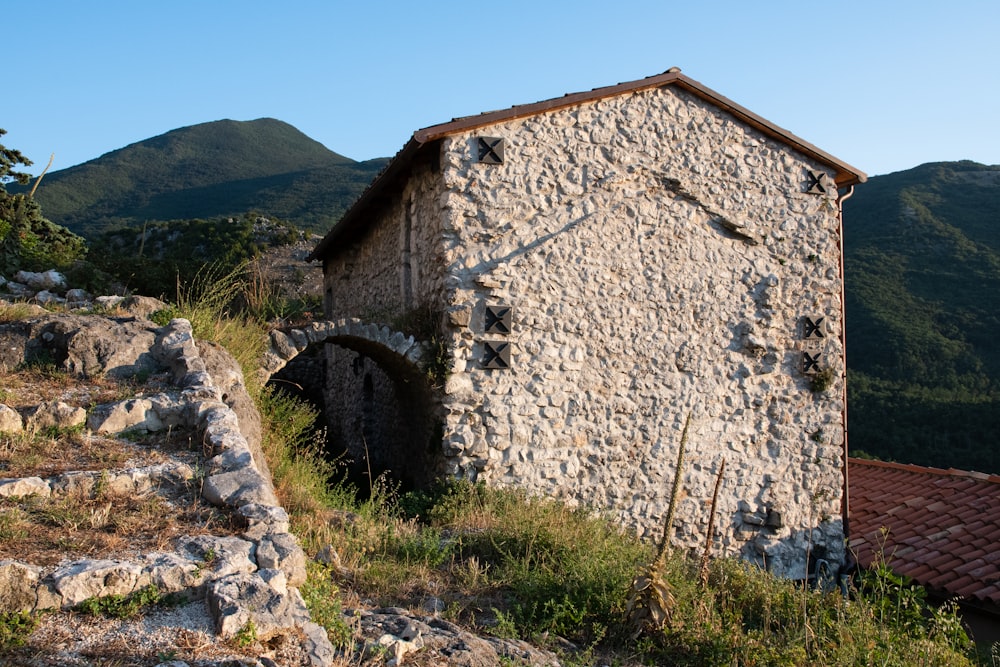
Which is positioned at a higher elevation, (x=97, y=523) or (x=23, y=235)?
(x=23, y=235)

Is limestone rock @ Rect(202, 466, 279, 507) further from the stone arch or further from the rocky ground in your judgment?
the stone arch

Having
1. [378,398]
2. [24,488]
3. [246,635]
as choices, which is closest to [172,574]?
[246,635]

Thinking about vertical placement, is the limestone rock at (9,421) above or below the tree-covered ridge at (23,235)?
below

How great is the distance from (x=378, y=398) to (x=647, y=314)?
486cm

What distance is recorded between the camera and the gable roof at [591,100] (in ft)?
28.1

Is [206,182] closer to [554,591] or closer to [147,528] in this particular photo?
[147,528]

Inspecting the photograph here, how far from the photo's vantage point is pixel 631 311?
30.4 ft

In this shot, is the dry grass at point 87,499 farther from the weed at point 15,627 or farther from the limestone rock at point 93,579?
the weed at point 15,627

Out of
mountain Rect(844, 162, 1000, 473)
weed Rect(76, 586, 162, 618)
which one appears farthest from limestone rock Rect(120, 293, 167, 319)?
mountain Rect(844, 162, 1000, 473)

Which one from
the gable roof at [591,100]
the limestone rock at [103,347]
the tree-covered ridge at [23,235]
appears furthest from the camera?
the tree-covered ridge at [23,235]

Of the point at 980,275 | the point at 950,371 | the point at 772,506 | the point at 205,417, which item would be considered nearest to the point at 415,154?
the point at 205,417

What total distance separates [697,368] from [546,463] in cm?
234

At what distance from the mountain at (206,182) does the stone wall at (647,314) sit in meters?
22.1

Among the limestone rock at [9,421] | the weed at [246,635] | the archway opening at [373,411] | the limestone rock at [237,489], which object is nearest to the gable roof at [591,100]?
the archway opening at [373,411]
